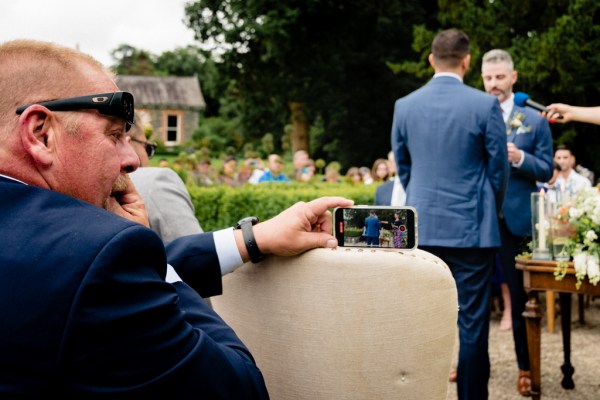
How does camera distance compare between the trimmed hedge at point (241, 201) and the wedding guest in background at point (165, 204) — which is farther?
the trimmed hedge at point (241, 201)

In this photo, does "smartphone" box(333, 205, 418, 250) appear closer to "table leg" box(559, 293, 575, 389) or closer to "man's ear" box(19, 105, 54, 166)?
"man's ear" box(19, 105, 54, 166)

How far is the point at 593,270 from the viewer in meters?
4.12

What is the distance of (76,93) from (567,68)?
19.3 metres

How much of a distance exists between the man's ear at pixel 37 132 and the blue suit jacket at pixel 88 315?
4.5 inches

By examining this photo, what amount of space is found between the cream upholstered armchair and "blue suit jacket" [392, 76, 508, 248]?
8.94 feet

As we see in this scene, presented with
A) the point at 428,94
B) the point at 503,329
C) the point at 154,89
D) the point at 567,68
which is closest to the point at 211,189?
the point at 503,329

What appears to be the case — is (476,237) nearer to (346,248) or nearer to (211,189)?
(346,248)

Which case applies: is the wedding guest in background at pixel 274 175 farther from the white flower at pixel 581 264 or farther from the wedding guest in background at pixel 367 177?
the white flower at pixel 581 264

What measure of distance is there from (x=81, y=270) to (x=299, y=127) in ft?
102

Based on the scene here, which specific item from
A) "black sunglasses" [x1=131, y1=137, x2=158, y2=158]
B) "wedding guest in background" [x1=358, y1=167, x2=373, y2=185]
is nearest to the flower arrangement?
"black sunglasses" [x1=131, y1=137, x2=158, y2=158]

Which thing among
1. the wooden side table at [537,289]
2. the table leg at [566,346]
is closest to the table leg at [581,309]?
the table leg at [566,346]

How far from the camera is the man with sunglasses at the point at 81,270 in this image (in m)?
1.29

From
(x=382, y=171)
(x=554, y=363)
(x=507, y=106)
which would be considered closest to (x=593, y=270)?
(x=507, y=106)

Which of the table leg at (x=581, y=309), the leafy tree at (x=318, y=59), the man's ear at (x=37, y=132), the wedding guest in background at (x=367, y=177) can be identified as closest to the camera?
the man's ear at (x=37, y=132)
